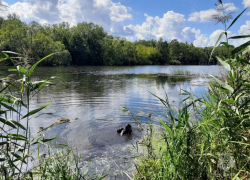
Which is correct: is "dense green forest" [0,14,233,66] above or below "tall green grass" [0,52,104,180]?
above

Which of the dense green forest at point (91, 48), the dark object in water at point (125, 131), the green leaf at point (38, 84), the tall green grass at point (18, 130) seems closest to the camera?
the tall green grass at point (18, 130)

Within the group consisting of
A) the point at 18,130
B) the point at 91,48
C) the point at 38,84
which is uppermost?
the point at 91,48

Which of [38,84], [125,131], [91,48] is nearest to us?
[38,84]

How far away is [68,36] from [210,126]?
81.5 m

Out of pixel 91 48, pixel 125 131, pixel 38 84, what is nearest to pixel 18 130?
pixel 38 84

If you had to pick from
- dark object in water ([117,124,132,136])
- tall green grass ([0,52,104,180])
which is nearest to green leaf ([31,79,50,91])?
tall green grass ([0,52,104,180])

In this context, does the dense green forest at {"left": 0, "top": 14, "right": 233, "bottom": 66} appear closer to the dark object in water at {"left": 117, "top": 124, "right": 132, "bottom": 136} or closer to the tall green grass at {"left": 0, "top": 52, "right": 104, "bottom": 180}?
the dark object in water at {"left": 117, "top": 124, "right": 132, "bottom": 136}

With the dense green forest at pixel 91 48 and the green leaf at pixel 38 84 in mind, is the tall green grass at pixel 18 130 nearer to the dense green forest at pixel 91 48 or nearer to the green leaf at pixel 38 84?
the green leaf at pixel 38 84

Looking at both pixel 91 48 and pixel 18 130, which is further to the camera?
pixel 91 48

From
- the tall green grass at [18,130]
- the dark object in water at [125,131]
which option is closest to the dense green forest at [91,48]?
the dark object in water at [125,131]

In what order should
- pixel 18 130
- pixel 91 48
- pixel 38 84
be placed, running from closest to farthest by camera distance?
pixel 38 84
pixel 18 130
pixel 91 48

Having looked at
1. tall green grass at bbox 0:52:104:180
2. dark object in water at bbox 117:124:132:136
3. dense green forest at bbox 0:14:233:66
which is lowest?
dark object in water at bbox 117:124:132:136

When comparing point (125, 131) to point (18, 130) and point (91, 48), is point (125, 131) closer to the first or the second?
point (18, 130)

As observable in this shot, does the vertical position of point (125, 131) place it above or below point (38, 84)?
below
